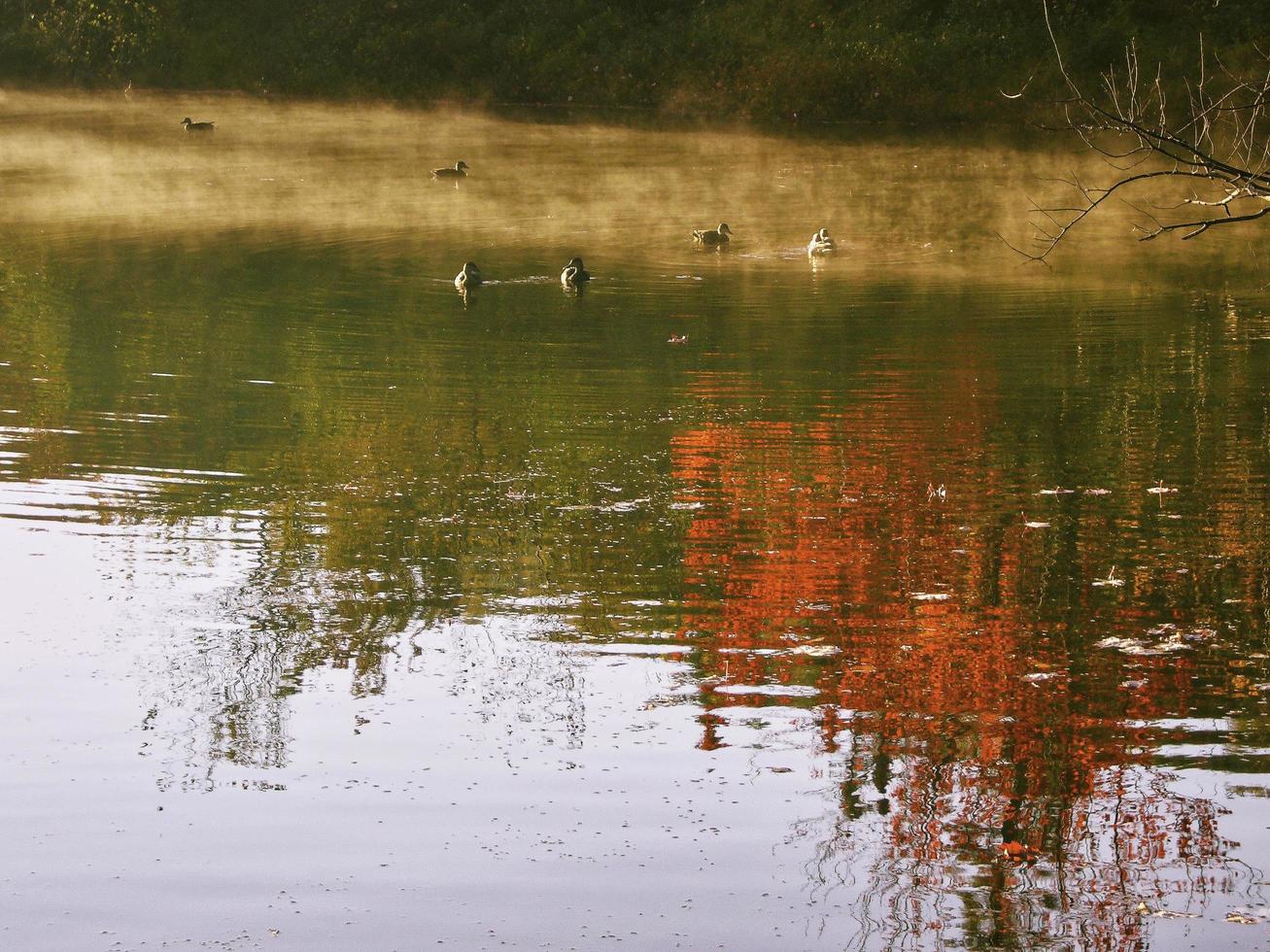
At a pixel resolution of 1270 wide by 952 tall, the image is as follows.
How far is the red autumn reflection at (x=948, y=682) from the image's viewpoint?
6824 mm

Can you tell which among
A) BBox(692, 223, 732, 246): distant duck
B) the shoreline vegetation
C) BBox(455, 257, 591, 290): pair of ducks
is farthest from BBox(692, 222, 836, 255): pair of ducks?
the shoreline vegetation

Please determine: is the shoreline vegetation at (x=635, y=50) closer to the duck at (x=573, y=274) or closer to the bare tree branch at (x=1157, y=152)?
the bare tree branch at (x=1157, y=152)

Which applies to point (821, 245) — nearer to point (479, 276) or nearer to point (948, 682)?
point (479, 276)

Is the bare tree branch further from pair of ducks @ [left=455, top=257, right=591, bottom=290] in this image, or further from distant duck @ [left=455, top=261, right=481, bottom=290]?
distant duck @ [left=455, top=261, right=481, bottom=290]

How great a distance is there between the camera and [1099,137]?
46.1 metres

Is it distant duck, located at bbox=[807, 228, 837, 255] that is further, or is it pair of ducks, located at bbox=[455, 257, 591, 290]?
distant duck, located at bbox=[807, 228, 837, 255]

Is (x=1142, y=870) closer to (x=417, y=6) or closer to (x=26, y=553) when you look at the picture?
(x=26, y=553)

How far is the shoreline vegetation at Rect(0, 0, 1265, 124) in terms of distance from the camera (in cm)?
5075

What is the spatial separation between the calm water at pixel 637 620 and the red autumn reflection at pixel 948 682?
0.09 feet

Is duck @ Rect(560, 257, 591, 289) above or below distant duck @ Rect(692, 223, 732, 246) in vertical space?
below

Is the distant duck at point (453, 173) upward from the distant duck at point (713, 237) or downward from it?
upward

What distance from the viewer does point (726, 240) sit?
27.8 m

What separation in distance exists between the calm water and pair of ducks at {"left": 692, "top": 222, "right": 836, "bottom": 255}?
10.9ft

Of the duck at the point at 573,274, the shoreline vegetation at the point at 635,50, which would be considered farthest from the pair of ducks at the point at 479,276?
the shoreline vegetation at the point at 635,50
